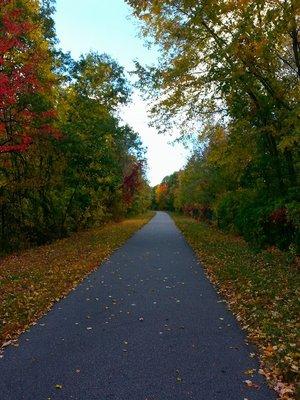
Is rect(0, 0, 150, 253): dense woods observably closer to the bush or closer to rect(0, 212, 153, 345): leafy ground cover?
rect(0, 212, 153, 345): leafy ground cover

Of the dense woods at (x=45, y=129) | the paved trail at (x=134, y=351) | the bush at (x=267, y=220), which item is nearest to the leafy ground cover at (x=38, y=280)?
the paved trail at (x=134, y=351)

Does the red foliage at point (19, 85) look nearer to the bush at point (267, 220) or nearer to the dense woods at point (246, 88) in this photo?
the dense woods at point (246, 88)

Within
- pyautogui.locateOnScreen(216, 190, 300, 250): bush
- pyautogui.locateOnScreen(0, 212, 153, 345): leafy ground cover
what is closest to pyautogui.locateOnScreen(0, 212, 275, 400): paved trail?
pyautogui.locateOnScreen(0, 212, 153, 345): leafy ground cover

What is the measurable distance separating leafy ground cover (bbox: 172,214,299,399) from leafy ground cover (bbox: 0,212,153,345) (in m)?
3.95

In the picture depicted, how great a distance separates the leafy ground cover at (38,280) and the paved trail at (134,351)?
376 millimetres

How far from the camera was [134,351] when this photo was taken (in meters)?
6.72

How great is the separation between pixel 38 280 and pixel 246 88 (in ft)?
29.5

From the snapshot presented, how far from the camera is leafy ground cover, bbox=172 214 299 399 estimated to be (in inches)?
237

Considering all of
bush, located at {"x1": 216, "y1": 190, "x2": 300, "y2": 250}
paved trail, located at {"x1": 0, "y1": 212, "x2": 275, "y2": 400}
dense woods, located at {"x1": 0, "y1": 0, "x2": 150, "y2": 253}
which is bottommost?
paved trail, located at {"x1": 0, "y1": 212, "x2": 275, "y2": 400}

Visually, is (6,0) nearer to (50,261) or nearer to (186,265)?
(50,261)

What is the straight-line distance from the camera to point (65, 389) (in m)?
5.41

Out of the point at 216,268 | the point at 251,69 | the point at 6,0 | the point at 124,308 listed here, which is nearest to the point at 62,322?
the point at 124,308

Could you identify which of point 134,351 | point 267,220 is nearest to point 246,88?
point 267,220

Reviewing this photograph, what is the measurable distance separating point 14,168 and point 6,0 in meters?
7.71
